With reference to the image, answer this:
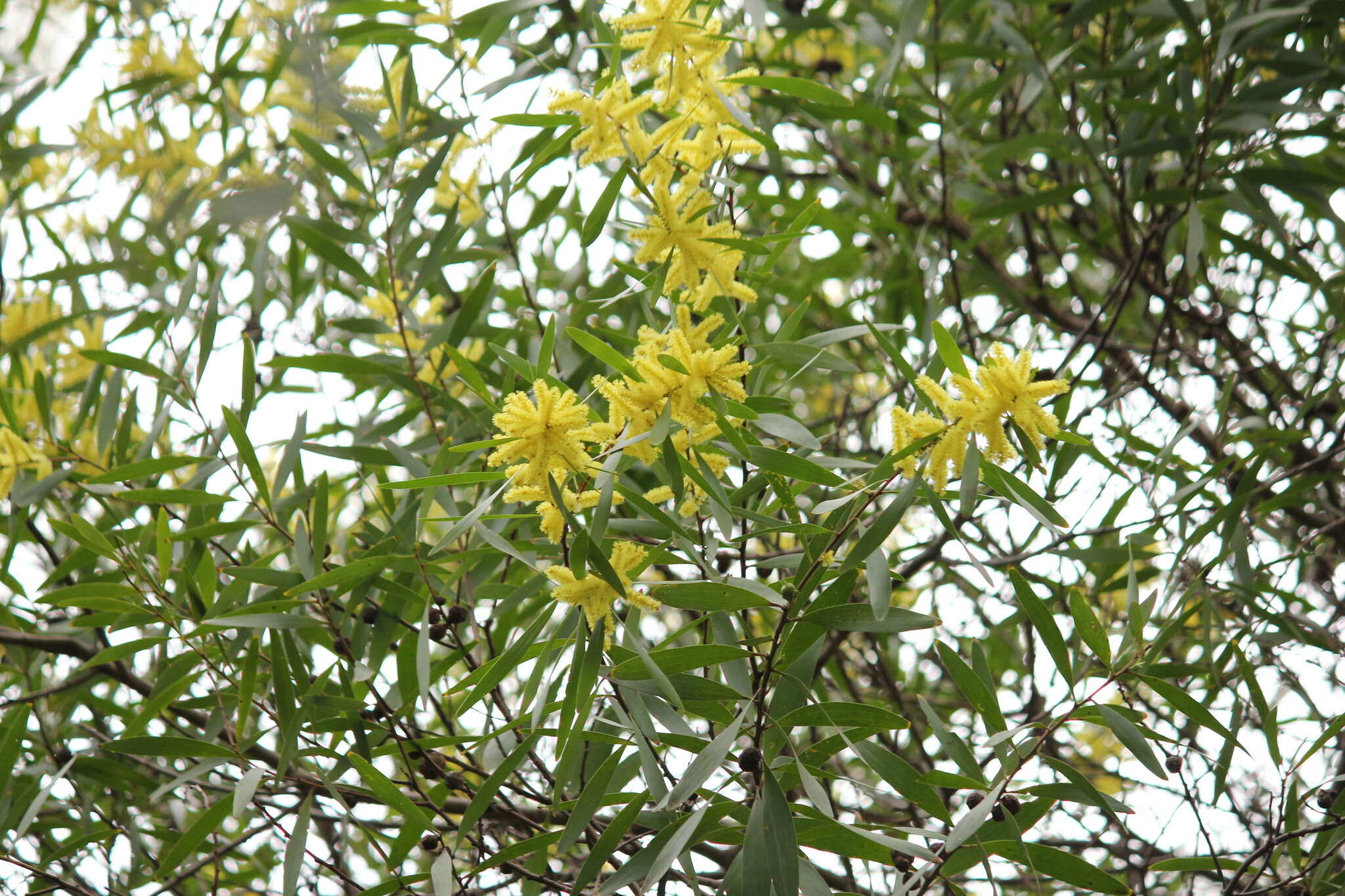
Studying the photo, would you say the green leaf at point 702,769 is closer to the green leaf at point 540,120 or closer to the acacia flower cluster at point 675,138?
the acacia flower cluster at point 675,138

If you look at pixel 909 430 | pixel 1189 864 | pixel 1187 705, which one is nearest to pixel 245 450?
pixel 909 430

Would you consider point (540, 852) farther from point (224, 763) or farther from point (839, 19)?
point (839, 19)

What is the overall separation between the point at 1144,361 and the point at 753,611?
0.76 metres

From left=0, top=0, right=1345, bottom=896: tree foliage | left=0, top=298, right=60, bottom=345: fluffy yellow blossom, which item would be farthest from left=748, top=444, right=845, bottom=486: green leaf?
left=0, top=298, right=60, bottom=345: fluffy yellow blossom

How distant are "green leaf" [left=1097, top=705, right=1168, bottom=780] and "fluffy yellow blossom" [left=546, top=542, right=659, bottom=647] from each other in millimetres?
400

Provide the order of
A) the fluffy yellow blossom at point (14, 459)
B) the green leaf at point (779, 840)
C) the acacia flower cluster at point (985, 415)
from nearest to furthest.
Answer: the acacia flower cluster at point (985, 415) < the green leaf at point (779, 840) < the fluffy yellow blossom at point (14, 459)

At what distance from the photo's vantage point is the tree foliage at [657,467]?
3.01 ft

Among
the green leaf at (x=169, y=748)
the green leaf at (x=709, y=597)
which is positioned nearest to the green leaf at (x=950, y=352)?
the green leaf at (x=709, y=597)

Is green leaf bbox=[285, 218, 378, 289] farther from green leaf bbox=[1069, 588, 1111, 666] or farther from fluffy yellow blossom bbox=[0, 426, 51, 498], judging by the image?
green leaf bbox=[1069, 588, 1111, 666]

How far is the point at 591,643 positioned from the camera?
0.89 metres

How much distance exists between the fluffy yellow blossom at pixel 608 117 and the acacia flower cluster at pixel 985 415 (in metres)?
0.37

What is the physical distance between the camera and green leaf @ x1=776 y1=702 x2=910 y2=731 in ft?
3.11

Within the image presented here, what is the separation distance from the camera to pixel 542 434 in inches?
32.3

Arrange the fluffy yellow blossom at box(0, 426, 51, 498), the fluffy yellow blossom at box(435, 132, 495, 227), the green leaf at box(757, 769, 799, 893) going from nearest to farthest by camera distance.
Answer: the green leaf at box(757, 769, 799, 893)
the fluffy yellow blossom at box(0, 426, 51, 498)
the fluffy yellow blossom at box(435, 132, 495, 227)
